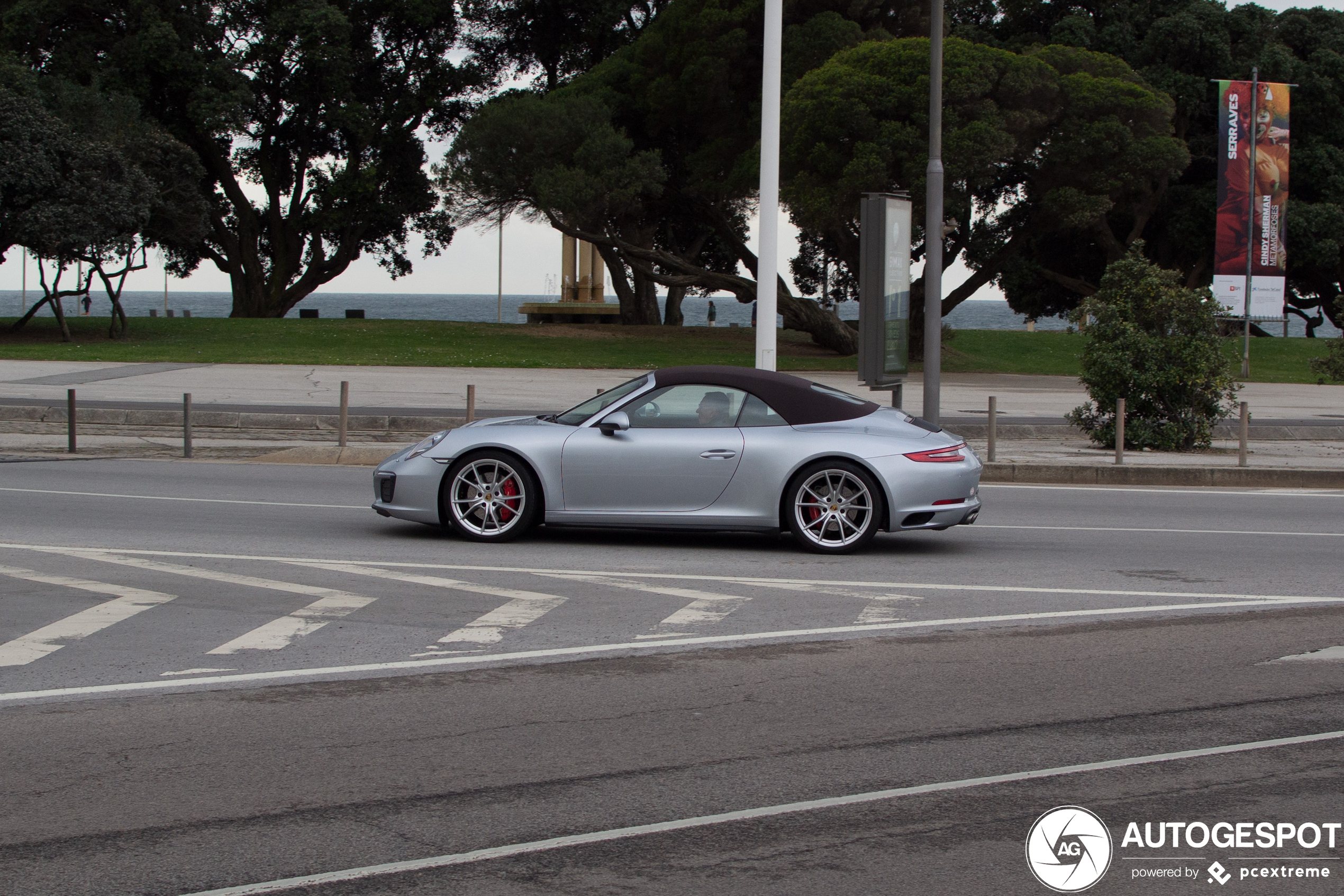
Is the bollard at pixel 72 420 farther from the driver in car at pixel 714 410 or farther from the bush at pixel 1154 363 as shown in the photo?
the bush at pixel 1154 363

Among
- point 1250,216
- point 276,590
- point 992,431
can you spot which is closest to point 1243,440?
point 992,431

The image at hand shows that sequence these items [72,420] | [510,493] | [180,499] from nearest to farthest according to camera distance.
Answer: [510,493], [180,499], [72,420]

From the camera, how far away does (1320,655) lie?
23.6ft

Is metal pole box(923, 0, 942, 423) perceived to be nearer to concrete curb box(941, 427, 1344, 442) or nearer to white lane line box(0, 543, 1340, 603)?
concrete curb box(941, 427, 1344, 442)

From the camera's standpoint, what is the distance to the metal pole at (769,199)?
713 inches

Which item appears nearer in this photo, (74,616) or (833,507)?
(74,616)

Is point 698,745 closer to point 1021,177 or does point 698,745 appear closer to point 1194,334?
point 1194,334

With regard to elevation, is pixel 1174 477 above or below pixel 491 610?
above

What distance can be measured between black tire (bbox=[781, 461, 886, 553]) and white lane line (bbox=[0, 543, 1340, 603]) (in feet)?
3.16

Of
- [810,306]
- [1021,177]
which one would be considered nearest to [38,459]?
[810,306]

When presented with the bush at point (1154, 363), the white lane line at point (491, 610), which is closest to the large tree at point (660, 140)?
the bush at point (1154, 363)

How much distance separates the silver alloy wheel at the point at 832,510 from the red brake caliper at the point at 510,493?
2.11 meters

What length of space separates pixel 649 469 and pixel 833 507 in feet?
4.55

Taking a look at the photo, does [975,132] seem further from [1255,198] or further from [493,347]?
[493,347]
